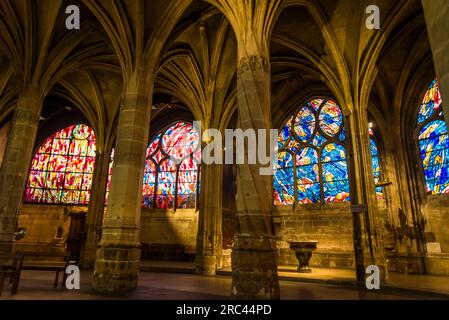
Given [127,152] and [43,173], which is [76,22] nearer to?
[127,152]

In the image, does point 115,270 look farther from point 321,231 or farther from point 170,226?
point 321,231

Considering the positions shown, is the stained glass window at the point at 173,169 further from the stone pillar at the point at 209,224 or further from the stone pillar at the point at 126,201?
the stone pillar at the point at 126,201

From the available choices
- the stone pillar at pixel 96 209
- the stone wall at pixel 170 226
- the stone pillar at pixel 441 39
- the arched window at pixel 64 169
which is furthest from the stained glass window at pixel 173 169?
the stone pillar at pixel 441 39

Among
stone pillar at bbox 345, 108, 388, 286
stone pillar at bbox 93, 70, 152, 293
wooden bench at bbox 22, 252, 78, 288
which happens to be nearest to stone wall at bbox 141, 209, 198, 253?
wooden bench at bbox 22, 252, 78, 288

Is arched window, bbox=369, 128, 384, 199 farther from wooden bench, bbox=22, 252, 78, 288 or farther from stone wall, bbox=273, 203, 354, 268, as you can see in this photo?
wooden bench, bbox=22, 252, 78, 288

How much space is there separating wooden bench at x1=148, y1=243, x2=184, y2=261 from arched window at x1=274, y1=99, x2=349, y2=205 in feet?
19.1

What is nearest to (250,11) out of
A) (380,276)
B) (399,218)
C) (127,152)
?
(127,152)

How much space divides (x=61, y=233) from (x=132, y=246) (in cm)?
1177

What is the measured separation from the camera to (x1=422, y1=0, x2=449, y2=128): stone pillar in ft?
8.32

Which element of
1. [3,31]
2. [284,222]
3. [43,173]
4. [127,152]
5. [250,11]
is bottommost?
[284,222]

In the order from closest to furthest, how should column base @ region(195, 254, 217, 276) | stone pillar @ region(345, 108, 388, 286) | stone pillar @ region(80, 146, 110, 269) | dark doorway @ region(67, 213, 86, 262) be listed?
stone pillar @ region(345, 108, 388, 286)
column base @ region(195, 254, 217, 276)
stone pillar @ region(80, 146, 110, 269)
dark doorway @ region(67, 213, 86, 262)

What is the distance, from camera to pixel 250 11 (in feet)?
21.5

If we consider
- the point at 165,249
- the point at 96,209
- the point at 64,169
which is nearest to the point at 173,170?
the point at 165,249

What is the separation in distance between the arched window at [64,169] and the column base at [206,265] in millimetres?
9621
